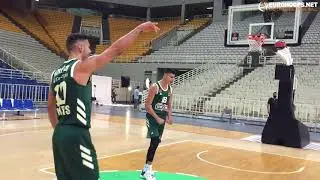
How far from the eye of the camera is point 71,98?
382cm

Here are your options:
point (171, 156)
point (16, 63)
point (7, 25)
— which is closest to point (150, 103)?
point (171, 156)

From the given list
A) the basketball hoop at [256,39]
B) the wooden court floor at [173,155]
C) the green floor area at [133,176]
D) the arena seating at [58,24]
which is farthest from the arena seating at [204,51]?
the green floor area at [133,176]

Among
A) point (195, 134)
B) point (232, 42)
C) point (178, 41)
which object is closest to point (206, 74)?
point (232, 42)

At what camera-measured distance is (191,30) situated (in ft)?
123

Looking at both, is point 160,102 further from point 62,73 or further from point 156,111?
point 62,73

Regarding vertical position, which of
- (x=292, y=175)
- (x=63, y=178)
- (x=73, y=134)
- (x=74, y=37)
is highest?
(x=74, y=37)

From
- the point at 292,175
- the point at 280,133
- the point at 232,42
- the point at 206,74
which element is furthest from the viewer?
Result: the point at 206,74

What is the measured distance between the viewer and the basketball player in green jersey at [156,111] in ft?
25.7

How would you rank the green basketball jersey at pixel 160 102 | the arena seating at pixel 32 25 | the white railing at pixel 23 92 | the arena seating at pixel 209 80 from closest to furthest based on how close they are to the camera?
the green basketball jersey at pixel 160 102 < the white railing at pixel 23 92 < the arena seating at pixel 209 80 < the arena seating at pixel 32 25

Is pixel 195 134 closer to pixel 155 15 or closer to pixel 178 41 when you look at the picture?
pixel 178 41

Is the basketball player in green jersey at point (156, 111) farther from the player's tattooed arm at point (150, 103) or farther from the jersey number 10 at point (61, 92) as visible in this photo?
the jersey number 10 at point (61, 92)

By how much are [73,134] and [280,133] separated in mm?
11435

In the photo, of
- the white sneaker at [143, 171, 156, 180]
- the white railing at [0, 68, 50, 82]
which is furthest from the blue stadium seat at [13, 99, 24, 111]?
the white sneaker at [143, 171, 156, 180]

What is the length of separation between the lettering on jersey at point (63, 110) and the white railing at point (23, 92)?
1936 centimetres
